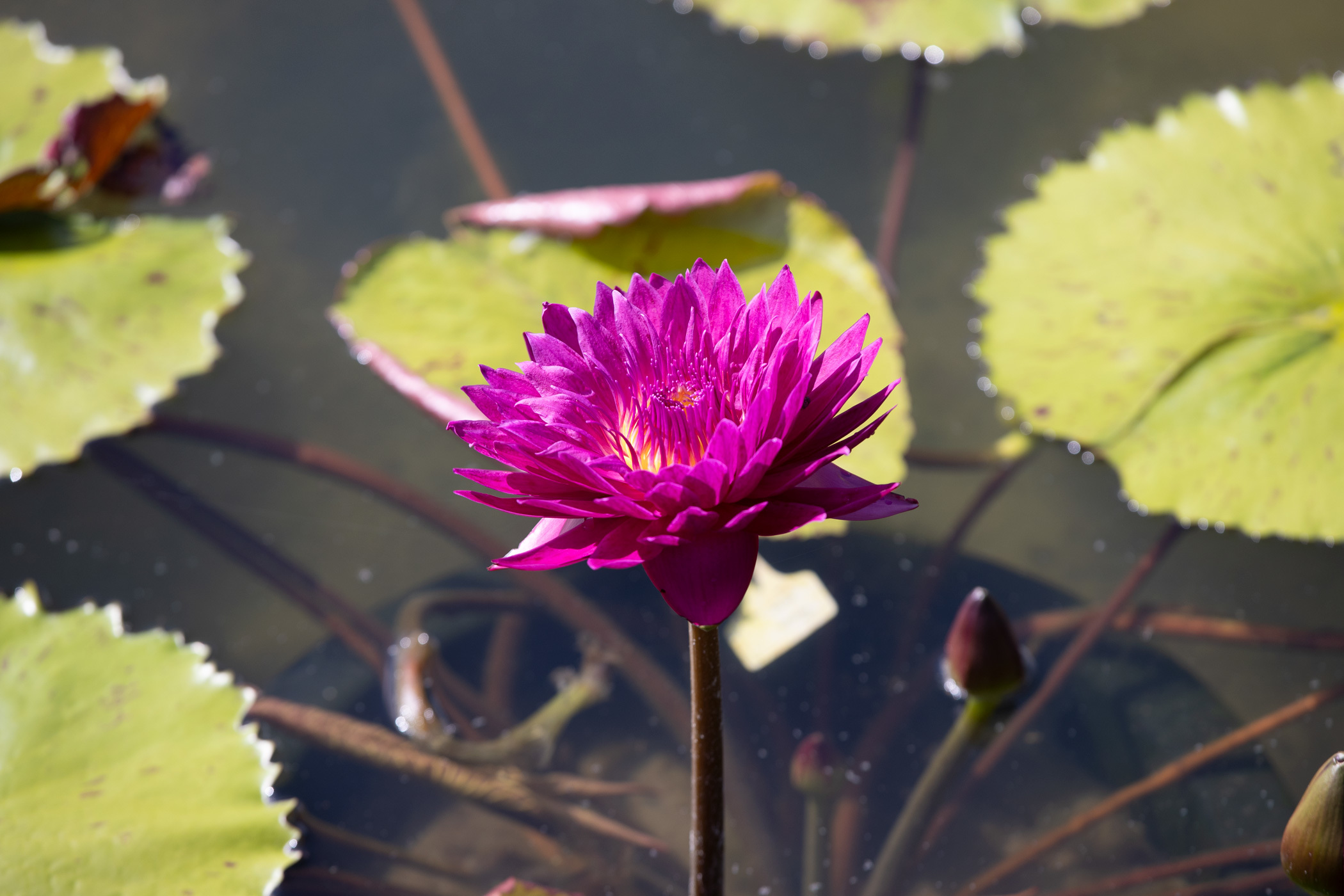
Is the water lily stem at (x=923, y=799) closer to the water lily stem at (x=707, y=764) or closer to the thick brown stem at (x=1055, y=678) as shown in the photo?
the thick brown stem at (x=1055, y=678)

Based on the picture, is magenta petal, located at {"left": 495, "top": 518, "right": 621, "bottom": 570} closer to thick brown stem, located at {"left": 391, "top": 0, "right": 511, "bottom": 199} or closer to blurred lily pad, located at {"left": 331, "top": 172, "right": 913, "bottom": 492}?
blurred lily pad, located at {"left": 331, "top": 172, "right": 913, "bottom": 492}

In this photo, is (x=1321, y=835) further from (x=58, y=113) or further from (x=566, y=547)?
(x=58, y=113)

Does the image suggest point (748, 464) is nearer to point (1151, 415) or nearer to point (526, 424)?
point (526, 424)

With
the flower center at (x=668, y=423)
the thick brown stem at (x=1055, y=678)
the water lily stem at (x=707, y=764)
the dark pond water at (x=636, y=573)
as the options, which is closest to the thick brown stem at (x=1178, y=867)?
the dark pond water at (x=636, y=573)

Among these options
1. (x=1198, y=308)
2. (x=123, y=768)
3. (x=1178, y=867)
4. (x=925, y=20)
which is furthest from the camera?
(x=925, y=20)

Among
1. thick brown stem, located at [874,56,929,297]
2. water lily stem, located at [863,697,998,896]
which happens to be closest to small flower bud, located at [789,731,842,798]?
water lily stem, located at [863,697,998,896]

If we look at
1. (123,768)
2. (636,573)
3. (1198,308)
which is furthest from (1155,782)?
(123,768)
